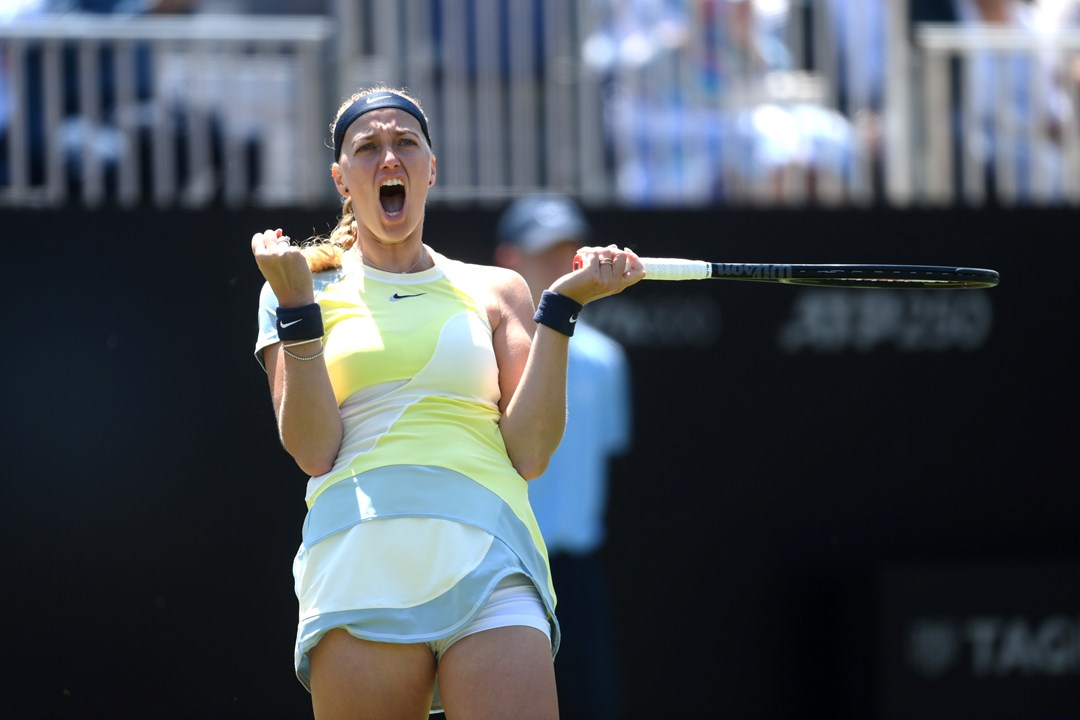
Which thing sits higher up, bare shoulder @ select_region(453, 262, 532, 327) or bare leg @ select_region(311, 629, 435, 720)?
bare shoulder @ select_region(453, 262, 532, 327)

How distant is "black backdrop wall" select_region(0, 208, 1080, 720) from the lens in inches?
268

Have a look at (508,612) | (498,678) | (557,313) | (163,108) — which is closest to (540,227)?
(163,108)

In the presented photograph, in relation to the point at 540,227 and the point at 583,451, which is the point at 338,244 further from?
the point at 583,451

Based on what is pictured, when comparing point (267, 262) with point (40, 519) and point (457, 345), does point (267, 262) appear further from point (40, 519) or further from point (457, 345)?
point (40, 519)

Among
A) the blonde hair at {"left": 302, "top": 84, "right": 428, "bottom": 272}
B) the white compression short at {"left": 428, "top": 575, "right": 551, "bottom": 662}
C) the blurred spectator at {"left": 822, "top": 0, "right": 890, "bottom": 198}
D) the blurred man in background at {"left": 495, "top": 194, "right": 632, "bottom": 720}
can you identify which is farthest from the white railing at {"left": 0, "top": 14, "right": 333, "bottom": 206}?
the white compression short at {"left": 428, "top": 575, "right": 551, "bottom": 662}

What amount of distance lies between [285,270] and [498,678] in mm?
879

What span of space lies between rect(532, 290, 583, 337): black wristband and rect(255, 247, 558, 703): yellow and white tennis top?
0.16 m

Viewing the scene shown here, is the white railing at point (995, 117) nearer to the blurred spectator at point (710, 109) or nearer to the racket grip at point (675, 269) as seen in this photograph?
the blurred spectator at point (710, 109)

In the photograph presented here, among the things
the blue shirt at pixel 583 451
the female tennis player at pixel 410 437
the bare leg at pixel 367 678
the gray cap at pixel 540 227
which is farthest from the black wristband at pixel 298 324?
the gray cap at pixel 540 227

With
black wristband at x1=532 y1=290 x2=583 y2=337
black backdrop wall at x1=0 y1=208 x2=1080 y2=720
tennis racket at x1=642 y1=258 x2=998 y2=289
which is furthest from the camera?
black backdrop wall at x1=0 y1=208 x2=1080 y2=720

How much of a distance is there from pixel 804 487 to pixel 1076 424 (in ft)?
4.58

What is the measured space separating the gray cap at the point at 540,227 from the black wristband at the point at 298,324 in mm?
2721

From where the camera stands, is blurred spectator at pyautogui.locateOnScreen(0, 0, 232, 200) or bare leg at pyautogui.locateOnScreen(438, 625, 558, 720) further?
blurred spectator at pyautogui.locateOnScreen(0, 0, 232, 200)

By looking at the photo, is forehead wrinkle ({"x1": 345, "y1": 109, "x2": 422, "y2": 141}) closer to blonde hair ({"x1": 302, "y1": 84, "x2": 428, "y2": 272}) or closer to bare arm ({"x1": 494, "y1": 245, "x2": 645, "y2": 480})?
blonde hair ({"x1": 302, "y1": 84, "x2": 428, "y2": 272})
